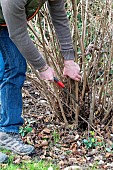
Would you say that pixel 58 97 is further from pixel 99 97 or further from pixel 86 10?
pixel 86 10

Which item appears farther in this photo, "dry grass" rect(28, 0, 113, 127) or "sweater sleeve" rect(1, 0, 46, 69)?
"dry grass" rect(28, 0, 113, 127)

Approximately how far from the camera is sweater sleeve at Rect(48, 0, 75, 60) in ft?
10.3

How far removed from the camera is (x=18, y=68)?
Answer: 3125mm

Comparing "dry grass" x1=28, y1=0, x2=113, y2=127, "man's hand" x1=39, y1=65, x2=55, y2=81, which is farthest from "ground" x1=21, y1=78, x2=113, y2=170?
"man's hand" x1=39, y1=65, x2=55, y2=81

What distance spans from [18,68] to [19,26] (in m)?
0.54

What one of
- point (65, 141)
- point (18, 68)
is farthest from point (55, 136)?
point (18, 68)

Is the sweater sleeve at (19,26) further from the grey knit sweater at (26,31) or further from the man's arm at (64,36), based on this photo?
the man's arm at (64,36)

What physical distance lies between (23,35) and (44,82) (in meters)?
1.17

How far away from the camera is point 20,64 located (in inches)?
123

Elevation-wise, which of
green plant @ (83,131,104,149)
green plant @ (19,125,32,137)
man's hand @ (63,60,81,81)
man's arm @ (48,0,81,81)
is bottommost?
green plant @ (83,131,104,149)

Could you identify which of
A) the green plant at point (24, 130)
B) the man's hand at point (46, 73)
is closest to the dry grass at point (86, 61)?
the green plant at point (24, 130)

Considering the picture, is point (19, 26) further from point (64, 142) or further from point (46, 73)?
point (64, 142)

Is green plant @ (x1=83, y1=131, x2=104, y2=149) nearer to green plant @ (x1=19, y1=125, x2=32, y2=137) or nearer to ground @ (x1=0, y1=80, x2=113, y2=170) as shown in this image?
ground @ (x1=0, y1=80, x2=113, y2=170)

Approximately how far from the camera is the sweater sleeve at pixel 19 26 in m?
2.57
